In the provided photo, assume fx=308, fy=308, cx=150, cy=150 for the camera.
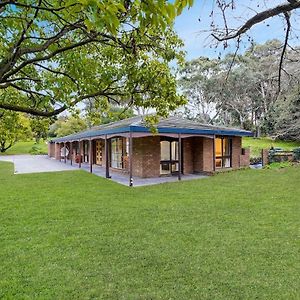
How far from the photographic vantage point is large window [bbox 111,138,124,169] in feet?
66.8

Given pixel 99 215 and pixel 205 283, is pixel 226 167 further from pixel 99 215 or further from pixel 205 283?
pixel 205 283

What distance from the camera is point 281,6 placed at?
2.36 m

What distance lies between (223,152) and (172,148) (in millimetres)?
3783

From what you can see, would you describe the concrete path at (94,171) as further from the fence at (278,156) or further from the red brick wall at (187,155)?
the fence at (278,156)

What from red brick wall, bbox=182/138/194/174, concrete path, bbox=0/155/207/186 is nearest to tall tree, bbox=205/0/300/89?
concrete path, bbox=0/155/207/186

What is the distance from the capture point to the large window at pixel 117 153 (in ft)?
66.8

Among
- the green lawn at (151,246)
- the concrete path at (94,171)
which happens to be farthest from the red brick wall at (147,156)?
the green lawn at (151,246)

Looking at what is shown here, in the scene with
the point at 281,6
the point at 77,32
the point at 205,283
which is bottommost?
the point at 205,283

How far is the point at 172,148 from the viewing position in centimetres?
1823

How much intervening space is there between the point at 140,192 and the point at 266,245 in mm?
6856

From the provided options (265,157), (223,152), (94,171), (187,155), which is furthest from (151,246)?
(265,157)

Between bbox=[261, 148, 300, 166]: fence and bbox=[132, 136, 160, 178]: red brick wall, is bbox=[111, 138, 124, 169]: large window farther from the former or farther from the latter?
bbox=[261, 148, 300, 166]: fence

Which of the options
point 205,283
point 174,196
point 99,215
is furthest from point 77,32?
point 174,196

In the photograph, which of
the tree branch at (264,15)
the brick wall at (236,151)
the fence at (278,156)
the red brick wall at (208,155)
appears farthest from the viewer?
the fence at (278,156)
